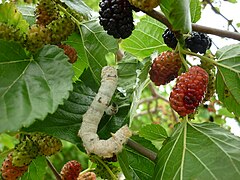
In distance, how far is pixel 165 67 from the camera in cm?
87

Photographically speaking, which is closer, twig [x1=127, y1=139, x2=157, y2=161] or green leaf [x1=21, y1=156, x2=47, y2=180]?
twig [x1=127, y1=139, x2=157, y2=161]

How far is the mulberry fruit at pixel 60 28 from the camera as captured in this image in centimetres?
87

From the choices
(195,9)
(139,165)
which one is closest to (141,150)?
(139,165)

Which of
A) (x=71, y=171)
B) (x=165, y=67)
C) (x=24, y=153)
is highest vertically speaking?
(x=165, y=67)

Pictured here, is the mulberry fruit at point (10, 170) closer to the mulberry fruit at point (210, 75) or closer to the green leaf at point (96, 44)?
the green leaf at point (96, 44)

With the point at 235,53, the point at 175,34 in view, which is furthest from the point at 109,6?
the point at 235,53

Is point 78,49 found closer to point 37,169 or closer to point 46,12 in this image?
point 46,12

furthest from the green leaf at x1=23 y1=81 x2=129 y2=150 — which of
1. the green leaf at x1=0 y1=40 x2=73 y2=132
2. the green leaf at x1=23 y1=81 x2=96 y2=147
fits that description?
the green leaf at x1=0 y1=40 x2=73 y2=132

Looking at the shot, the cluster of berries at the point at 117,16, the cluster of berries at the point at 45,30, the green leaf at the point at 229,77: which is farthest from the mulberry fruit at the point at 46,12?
the green leaf at the point at 229,77

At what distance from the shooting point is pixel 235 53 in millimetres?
915

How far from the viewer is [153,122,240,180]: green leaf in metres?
0.77

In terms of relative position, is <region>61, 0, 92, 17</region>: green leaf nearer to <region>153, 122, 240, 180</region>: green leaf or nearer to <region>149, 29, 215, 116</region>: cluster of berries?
<region>149, 29, 215, 116</region>: cluster of berries

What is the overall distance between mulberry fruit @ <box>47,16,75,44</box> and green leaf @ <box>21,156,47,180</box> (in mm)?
258

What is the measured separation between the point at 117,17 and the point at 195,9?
0.61ft
